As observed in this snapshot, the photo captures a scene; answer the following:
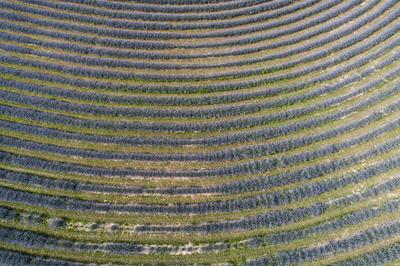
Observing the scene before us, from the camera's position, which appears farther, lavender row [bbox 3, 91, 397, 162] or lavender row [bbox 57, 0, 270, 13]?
lavender row [bbox 57, 0, 270, 13]

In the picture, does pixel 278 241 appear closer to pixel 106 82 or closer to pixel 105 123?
pixel 105 123

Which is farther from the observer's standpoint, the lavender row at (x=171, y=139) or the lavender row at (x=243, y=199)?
the lavender row at (x=171, y=139)

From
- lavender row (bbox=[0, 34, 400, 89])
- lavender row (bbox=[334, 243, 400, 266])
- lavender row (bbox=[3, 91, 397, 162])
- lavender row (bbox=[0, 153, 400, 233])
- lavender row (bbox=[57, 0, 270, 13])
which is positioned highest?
lavender row (bbox=[57, 0, 270, 13])

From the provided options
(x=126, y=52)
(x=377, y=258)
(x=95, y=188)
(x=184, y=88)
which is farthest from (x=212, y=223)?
(x=126, y=52)

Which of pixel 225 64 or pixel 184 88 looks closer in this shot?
pixel 184 88

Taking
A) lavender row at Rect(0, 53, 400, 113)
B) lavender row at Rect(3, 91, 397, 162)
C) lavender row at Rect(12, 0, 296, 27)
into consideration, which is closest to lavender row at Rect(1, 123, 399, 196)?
lavender row at Rect(3, 91, 397, 162)

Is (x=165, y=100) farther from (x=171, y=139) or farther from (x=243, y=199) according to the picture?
(x=243, y=199)

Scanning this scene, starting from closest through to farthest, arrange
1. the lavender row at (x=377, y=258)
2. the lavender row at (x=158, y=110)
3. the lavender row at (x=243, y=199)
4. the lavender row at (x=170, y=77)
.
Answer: the lavender row at (x=377, y=258)
the lavender row at (x=243, y=199)
the lavender row at (x=158, y=110)
the lavender row at (x=170, y=77)

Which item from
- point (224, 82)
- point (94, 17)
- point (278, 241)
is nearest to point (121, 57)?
point (94, 17)

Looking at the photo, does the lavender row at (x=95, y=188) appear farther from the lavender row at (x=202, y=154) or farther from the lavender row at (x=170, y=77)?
the lavender row at (x=170, y=77)

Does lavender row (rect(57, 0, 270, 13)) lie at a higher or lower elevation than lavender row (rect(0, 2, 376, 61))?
higher

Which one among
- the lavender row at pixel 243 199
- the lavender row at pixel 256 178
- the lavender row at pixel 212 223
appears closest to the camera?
the lavender row at pixel 212 223

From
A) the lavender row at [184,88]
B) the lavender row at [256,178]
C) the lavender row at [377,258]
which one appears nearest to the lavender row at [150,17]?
the lavender row at [184,88]

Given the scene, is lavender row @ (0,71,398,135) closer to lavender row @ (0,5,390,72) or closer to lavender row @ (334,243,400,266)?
lavender row @ (0,5,390,72)
